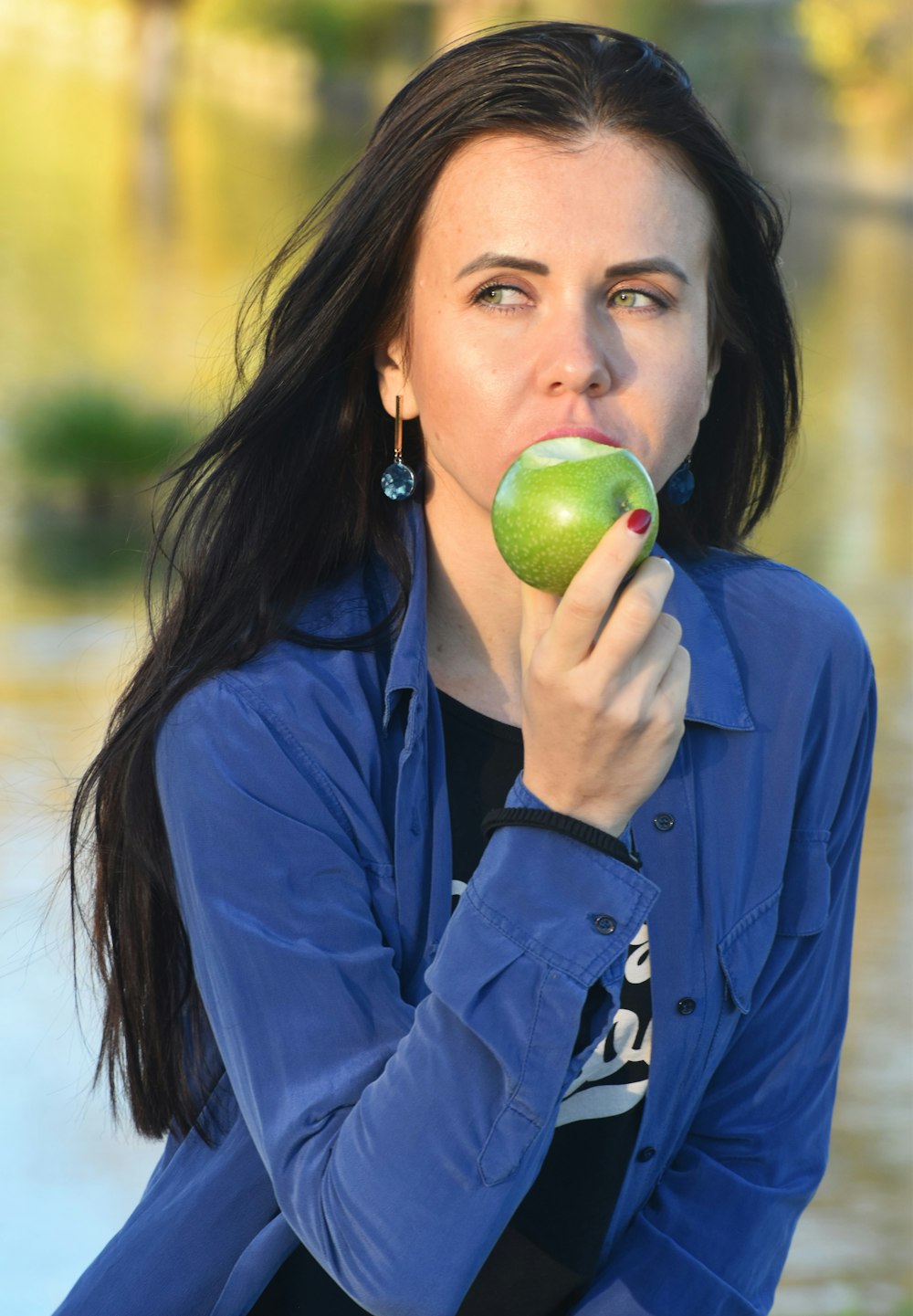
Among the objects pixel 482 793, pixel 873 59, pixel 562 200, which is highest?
pixel 873 59

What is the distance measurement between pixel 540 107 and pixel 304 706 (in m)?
0.63

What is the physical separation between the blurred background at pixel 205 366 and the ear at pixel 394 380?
2.43 feet

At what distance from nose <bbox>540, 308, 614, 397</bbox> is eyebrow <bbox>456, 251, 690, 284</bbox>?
48mm

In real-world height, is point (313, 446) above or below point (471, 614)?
above

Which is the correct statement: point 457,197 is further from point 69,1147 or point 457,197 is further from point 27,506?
point 27,506

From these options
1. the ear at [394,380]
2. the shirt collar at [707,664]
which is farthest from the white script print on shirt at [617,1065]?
the ear at [394,380]

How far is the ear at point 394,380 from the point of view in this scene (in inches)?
75.6

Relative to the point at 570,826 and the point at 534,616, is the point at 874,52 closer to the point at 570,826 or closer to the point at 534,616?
the point at 534,616

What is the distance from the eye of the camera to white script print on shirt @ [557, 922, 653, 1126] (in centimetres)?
178

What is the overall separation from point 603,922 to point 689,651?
0.52 meters

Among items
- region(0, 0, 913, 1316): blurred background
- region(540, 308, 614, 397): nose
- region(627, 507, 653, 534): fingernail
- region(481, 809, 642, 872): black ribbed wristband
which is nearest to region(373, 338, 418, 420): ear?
region(540, 308, 614, 397): nose

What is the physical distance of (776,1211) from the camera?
194 centimetres

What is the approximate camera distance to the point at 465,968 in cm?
150

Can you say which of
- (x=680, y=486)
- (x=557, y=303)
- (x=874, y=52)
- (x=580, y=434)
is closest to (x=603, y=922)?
(x=580, y=434)
